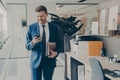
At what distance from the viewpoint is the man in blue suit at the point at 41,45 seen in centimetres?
267

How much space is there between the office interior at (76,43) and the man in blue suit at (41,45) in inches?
21.2

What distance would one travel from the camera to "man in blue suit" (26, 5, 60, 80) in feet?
8.76

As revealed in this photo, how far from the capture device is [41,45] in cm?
273

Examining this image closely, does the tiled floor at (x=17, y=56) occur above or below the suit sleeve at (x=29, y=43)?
below

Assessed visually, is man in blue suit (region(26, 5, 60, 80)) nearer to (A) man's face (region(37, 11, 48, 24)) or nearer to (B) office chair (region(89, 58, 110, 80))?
(A) man's face (region(37, 11, 48, 24))

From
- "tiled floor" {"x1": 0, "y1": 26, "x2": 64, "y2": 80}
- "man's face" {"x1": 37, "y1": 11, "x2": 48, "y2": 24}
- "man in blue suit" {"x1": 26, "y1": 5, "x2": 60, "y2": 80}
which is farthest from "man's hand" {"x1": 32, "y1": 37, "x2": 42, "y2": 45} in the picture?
"tiled floor" {"x1": 0, "y1": 26, "x2": 64, "y2": 80}

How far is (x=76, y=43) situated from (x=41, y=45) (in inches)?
67.4

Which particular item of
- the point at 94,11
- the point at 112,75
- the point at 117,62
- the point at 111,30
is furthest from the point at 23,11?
the point at 112,75

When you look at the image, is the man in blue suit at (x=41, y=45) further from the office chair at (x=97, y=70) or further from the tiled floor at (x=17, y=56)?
the tiled floor at (x=17, y=56)

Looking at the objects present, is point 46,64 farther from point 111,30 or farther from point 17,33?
point 17,33

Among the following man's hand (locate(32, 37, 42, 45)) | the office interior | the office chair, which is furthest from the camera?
the office interior

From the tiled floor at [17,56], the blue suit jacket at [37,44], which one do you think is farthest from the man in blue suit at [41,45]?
the tiled floor at [17,56]

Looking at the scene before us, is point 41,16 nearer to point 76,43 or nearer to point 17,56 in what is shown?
point 76,43

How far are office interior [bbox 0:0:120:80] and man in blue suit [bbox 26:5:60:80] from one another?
54cm
